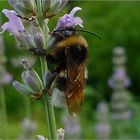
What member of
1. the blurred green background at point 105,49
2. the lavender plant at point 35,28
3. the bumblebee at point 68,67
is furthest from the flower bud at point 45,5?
the blurred green background at point 105,49

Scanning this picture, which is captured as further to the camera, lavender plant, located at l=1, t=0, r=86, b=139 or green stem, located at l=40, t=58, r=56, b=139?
lavender plant, located at l=1, t=0, r=86, b=139

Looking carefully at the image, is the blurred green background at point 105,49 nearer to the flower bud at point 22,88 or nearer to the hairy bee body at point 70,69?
the hairy bee body at point 70,69

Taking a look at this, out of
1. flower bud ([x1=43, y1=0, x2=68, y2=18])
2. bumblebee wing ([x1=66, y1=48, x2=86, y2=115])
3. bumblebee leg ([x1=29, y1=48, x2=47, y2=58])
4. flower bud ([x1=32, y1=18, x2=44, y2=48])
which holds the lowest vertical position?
bumblebee wing ([x1=66, y1=48, x2=86, y2=115])

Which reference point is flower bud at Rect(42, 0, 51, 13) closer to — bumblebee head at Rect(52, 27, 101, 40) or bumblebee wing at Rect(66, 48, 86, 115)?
bumblebee head at Rect(52, 27, 101, 40)

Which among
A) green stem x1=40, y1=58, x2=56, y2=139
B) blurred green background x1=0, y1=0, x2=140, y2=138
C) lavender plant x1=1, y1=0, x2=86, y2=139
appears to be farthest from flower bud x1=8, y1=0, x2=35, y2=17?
blurred green background x1=0, y1=0, x2=140, y2=138

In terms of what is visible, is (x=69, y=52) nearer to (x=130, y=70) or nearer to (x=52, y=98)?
(x=52, y=98)

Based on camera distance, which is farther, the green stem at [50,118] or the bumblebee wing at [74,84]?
the bumblebee wing at [74,84]

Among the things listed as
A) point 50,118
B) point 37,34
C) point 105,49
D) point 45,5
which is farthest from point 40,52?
point 105,49
